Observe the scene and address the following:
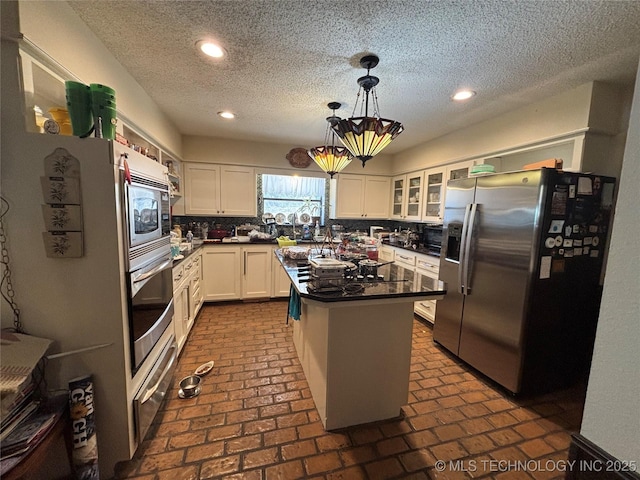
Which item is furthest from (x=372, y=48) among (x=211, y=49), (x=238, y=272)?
(x=238, y=272)

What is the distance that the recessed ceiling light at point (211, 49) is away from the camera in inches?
69.0

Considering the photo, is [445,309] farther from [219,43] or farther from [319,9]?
[219,43]

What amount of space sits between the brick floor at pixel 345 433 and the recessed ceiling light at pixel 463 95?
2.51 metres

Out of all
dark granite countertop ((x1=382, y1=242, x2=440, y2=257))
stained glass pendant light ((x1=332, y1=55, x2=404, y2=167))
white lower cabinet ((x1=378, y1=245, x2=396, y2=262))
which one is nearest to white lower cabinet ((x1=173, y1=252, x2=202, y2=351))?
stained glass pendant light ((x1=332, y1=55, x2=404, y2=167))

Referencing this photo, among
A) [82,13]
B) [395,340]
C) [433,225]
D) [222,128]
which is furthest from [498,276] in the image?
[222,128]

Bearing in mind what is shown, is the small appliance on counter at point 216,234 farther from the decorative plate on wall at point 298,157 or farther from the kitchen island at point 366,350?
the kitchen island at point 366,350

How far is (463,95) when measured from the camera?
2.45 metres

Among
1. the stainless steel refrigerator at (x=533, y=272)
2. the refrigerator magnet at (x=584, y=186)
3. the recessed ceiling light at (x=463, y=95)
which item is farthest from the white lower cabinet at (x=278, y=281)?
the refrigerator magnet at (x=584, y=186)

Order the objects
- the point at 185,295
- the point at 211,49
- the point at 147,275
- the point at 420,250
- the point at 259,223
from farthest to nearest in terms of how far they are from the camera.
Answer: the point at 259,223, the point at 420,250, the point at 185,295, the point at 211,49, the point at 147,275

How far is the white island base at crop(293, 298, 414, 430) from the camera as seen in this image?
1683mm

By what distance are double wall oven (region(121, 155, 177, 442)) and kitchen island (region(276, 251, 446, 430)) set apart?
881 mm

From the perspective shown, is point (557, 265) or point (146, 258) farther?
point (557, 265)

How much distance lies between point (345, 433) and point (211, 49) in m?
2.69

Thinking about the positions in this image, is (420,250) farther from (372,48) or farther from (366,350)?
(372,48)
